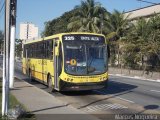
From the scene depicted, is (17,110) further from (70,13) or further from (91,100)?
(70,13)

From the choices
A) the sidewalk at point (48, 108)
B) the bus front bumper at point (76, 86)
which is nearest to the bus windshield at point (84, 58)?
the bus front bumper at point (76, 86)

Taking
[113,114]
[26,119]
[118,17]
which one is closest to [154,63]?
[118,17]

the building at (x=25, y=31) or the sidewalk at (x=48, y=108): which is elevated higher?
the building at (x=25, y=31)

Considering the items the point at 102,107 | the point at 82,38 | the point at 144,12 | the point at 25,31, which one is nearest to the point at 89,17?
the point at 144,12

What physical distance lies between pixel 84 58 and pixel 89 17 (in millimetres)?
44007

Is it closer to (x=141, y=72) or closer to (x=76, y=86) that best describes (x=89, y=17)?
(x=141, y=72)

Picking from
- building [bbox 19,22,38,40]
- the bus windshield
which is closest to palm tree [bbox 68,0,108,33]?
building [bbox 19,22,38,40]

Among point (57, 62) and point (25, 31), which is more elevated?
point (25, 31)

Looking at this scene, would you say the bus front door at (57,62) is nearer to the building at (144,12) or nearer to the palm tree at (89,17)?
the building at (144,12)

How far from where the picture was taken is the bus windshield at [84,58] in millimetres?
18859

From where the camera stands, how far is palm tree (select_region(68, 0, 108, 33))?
61188 mm

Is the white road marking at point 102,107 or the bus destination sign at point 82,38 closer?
the white road marking at point 102,107

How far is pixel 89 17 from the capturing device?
62.5m

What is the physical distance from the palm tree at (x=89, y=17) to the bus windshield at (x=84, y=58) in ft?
135
